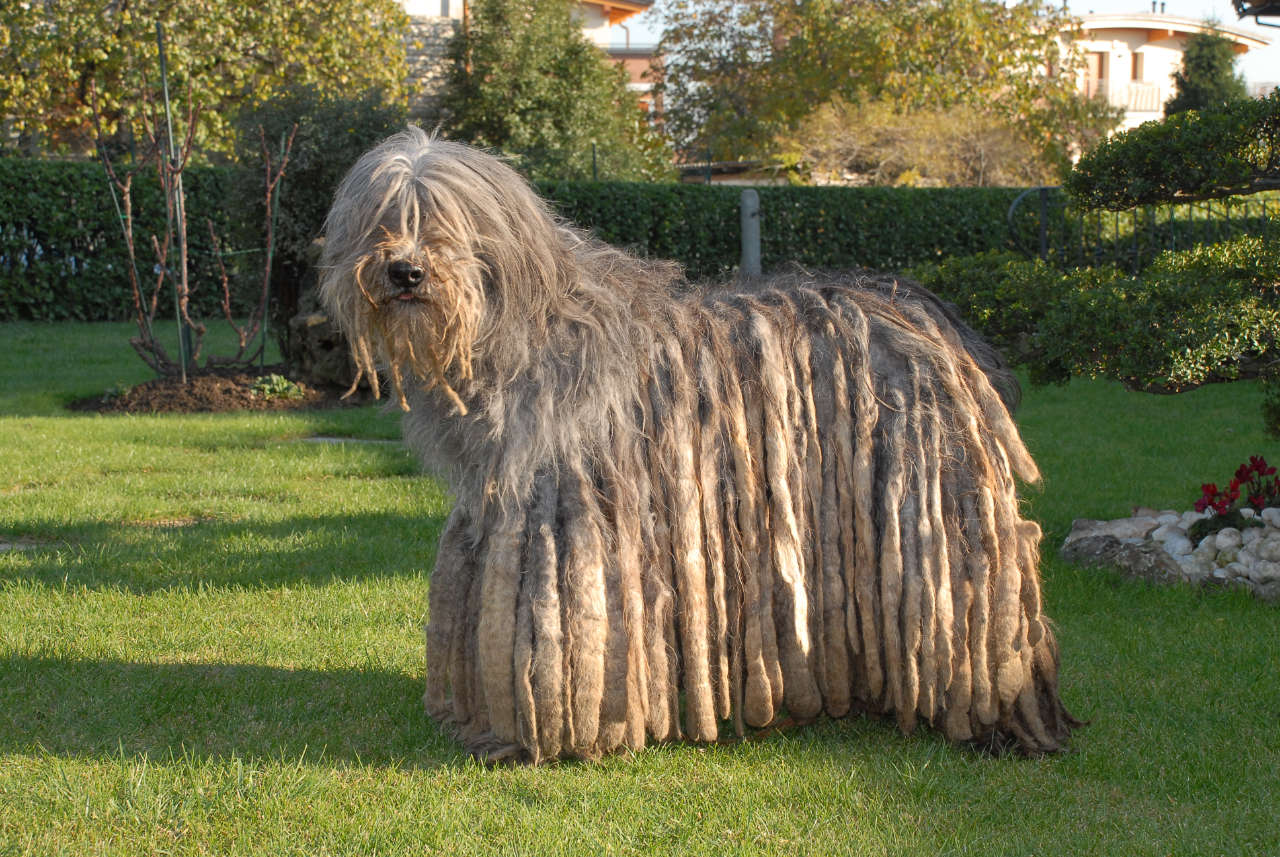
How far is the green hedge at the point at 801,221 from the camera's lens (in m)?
16.1

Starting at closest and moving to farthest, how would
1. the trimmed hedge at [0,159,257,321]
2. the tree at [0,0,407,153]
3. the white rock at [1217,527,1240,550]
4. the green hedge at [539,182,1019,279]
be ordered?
the white rock at [1217,527,1240,550]
the green hedge at [539,182,1019,279]
the trimmed hedge at [0,159,257,321]
the tree at [0,0,407,153]

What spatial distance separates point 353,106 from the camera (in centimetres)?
1209

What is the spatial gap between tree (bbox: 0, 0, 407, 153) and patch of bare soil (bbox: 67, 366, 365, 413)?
9.11 meters

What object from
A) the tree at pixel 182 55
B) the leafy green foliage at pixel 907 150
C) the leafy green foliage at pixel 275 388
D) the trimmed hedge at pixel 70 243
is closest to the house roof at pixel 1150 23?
the leafy green foliage at pixel 907 150

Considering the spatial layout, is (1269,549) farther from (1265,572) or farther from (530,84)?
(530,84)

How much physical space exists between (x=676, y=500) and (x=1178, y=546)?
364cm

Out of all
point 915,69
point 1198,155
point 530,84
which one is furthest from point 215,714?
point 915,69

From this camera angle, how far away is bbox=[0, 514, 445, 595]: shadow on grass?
19.6 feet

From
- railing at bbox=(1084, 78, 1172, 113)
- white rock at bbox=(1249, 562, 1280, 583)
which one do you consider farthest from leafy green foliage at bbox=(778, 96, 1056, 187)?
railing at bbox=(1084, 78, 1172, 113)

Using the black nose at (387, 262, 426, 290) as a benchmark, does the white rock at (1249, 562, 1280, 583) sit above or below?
below

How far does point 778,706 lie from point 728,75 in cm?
3117

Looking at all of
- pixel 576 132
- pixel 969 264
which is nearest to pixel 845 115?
pixel 576 132

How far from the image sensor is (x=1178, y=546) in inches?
249

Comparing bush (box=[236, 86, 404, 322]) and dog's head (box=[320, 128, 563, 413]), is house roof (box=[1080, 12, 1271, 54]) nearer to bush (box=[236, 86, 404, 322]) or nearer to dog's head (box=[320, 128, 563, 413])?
bush (box=[236, 86, 404, 322])
